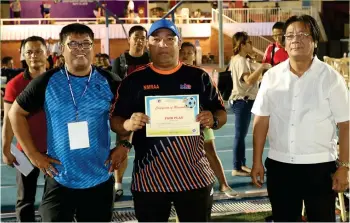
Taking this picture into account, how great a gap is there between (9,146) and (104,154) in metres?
0.90

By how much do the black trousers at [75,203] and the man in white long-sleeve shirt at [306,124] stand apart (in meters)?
1.03

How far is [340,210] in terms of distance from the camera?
4.50 metres

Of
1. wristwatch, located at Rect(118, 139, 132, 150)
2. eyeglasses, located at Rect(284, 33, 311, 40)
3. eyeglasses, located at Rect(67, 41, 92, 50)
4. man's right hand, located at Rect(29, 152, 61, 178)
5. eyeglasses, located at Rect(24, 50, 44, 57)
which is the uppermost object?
eyeglasses, located at Rect(284, 33, 311, 40)

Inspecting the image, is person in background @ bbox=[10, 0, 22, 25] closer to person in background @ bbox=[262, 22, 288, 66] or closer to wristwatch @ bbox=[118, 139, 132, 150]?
person in background @ bbox=[262, 22, 288, 66]

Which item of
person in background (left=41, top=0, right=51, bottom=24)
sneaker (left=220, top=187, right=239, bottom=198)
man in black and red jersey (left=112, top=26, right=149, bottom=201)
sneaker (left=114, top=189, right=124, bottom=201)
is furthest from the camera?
person in background (left=41, top=0, right=51, bottom=24)

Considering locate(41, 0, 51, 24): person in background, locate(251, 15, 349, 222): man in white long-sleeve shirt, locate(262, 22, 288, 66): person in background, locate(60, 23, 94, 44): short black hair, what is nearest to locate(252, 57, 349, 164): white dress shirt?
locate(251, 15, 349, 222): man in white long-sleeve shirt

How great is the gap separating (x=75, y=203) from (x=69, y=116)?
0.52m

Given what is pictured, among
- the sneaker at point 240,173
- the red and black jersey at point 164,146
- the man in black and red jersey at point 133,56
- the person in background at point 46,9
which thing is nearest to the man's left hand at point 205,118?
the red and black jersey at point 164,146

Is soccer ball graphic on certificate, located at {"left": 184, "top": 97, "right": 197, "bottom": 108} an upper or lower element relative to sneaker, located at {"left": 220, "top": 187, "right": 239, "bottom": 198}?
upper

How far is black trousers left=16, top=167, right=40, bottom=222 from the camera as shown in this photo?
3768 mm

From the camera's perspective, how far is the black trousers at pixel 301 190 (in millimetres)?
2789

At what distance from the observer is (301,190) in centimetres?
283

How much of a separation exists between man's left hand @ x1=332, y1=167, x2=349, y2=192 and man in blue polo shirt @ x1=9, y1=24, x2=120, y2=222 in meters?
1.34

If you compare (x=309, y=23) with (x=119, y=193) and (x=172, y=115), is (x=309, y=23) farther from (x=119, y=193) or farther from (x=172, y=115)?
(x=119, y=193)
